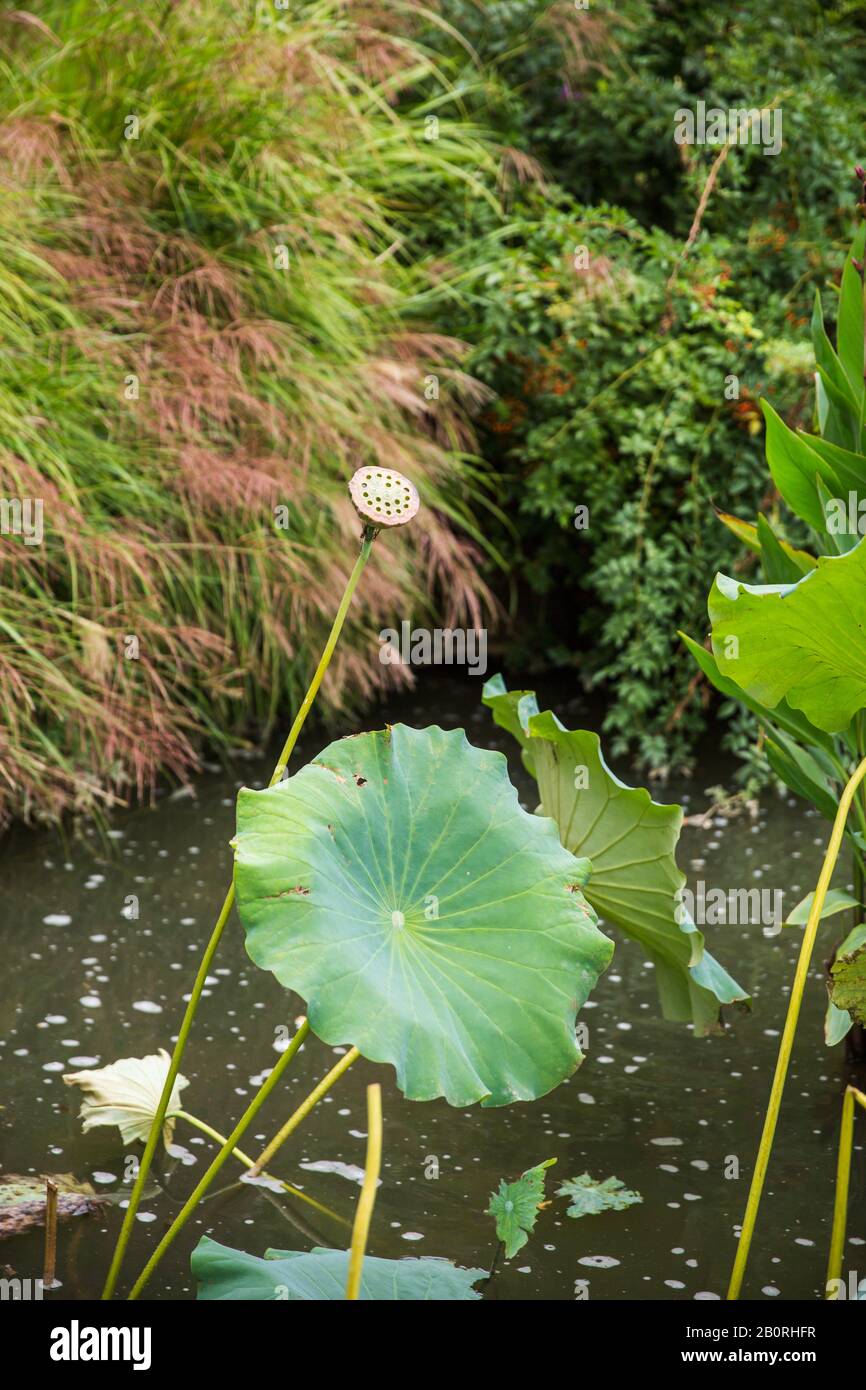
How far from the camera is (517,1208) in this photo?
1.40 m

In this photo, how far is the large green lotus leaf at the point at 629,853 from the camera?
5.05ft

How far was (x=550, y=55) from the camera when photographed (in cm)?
387

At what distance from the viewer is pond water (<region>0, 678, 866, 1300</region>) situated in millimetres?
1550

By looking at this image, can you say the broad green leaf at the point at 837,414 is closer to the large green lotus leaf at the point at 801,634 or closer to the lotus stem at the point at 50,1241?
the large green lotus leaf at the point at 801,634

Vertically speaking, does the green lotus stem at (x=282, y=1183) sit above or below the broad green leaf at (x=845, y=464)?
below

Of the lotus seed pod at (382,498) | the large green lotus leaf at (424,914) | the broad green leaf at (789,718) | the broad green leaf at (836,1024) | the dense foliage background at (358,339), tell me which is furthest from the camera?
the dense foliage background at (358,339)

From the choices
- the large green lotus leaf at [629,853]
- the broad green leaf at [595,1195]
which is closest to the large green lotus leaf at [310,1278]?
the broad green leaf at [595,1195]

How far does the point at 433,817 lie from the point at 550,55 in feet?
10.4

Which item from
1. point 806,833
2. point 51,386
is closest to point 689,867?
point 806,833

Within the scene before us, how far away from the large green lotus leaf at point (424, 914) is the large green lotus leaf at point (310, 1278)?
0.23 meters

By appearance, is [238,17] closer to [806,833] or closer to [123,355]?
[123,355]

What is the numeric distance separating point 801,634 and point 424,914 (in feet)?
1.50

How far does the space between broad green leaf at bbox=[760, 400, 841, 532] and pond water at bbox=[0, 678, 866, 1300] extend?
32.6 inches

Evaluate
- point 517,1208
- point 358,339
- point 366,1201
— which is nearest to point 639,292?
point 358,339
